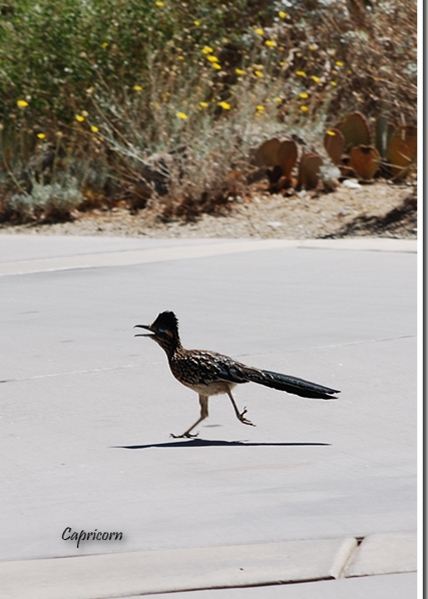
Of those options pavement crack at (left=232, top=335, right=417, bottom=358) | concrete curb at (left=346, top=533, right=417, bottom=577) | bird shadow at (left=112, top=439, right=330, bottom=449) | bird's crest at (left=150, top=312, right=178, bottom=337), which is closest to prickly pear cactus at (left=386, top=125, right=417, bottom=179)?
pavement crack at (left=232, top=335, right=417, bottom=358)

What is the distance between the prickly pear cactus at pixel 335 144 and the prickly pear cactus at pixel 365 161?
0.20 m

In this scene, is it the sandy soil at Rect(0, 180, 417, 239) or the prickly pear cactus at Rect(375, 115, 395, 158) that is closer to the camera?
the sandy soil at Rect(0, 180, 417, 239)

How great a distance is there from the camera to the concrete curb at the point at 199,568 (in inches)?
173

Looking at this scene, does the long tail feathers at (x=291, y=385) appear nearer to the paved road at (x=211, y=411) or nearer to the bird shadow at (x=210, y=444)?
the paved road at (x=211, y=411)

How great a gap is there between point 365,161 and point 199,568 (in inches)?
515

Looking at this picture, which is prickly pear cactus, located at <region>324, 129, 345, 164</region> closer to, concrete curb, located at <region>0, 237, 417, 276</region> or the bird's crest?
concrete curb, located at <region>0, 237, 417, 276</region>

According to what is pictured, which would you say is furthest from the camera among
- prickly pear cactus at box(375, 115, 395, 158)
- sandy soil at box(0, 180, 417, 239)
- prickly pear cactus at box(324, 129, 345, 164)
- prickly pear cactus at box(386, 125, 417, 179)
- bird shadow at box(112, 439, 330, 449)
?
prickly pear cactus at box(375, 115, 395, 158)

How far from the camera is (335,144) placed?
670 inches

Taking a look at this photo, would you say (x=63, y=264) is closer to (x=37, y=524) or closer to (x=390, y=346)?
(x=390, y=346)

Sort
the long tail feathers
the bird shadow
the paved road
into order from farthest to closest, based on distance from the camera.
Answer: the bird shadow, the long tail feathers, the paved road

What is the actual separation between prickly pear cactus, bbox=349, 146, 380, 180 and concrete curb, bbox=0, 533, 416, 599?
41.4 ft

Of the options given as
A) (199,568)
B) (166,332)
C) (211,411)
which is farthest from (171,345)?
(199,568)

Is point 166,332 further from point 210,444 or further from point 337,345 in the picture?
point 337,345

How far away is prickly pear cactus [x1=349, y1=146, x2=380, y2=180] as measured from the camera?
1706cm
